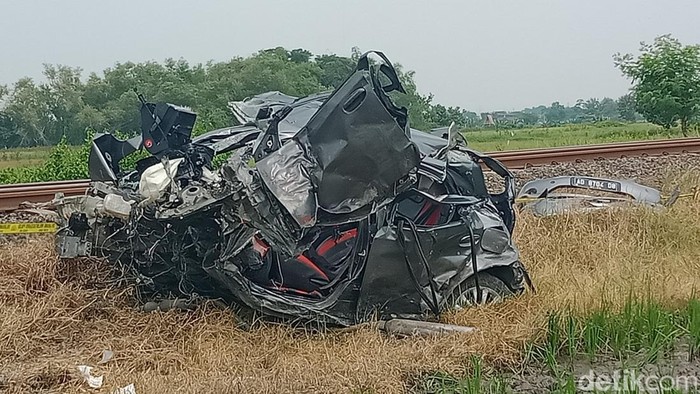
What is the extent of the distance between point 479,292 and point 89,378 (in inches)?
111

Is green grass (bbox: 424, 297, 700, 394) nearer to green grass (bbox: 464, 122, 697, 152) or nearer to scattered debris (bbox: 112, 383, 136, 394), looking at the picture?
scattered debris (bbox: 112, 383, 136, 394)

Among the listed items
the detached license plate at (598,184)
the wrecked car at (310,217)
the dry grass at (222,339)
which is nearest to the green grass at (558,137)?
the detached license plate at (598,184)

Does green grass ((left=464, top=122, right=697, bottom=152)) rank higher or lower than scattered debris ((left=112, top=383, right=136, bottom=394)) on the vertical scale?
lower

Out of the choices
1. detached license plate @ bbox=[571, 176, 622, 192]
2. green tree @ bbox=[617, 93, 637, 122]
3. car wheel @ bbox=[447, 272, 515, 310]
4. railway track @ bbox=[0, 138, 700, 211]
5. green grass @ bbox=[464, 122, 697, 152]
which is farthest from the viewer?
green tree @ bbox=[617, 93, 637, 122]

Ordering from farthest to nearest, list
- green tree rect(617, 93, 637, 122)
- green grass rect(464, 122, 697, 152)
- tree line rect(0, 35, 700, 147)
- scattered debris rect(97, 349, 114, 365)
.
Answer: green tree rect(617, 93, 637, 122), green grass rect(464, 122, 697, 152), tree line rect(0, 35, 700, 147), scattered debris rect(97, 349, 114, 365)

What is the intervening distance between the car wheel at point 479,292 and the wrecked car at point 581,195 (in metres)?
2.92

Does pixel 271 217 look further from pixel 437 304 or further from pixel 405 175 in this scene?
pixel 437 304

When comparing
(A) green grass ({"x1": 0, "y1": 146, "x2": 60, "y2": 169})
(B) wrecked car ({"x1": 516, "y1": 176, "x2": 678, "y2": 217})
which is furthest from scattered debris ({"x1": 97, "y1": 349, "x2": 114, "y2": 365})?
(A) green grass ({"x1": 0, "y1": 146, "x2": 60, "y2": 169})

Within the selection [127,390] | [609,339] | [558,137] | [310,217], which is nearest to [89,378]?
[127,390]

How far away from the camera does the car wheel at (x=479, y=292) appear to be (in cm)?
571

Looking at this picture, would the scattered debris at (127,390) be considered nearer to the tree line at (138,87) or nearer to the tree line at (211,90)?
the tree line at (211,90)

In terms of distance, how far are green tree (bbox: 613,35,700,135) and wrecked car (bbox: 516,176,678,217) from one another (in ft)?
64.1

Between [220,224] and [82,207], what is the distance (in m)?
1.08

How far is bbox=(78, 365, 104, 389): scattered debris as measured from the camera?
445 cm
